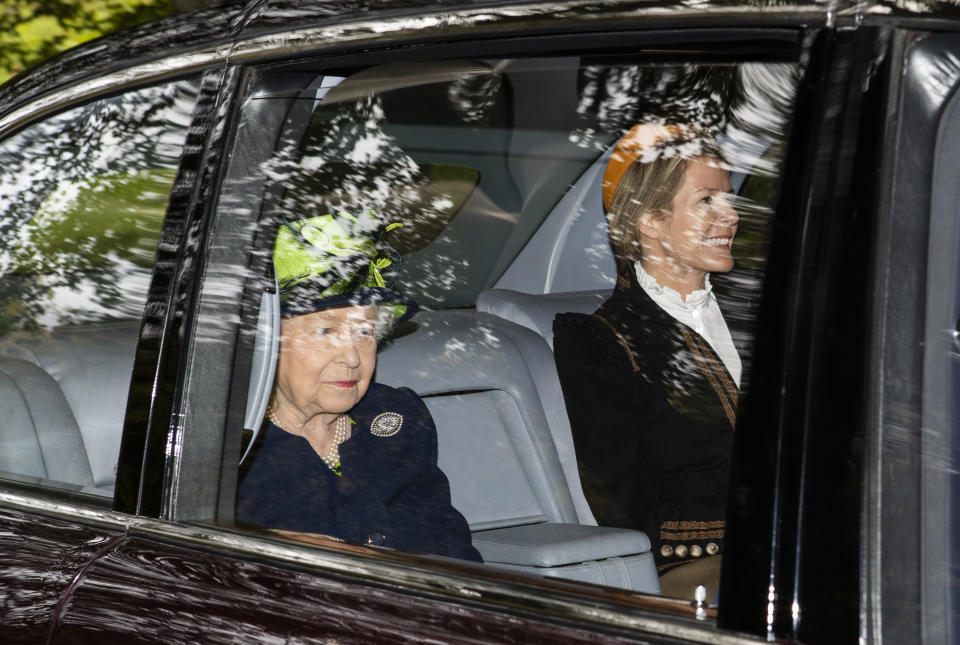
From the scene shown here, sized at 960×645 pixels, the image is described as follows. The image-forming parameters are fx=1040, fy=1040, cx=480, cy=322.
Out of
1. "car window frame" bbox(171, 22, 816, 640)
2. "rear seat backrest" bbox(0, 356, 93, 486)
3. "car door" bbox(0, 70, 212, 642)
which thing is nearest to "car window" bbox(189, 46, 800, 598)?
"car window frame" bbox(171, 22, 816, 640)

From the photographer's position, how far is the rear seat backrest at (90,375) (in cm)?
146

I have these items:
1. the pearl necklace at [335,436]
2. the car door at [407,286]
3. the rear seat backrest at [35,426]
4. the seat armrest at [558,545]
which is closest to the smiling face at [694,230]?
the car door at [407,286]

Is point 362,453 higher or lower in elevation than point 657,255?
lower

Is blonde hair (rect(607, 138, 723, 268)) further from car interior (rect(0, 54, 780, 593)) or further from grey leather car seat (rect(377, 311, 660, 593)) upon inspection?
grey leather car seat (rect(377, 311, 660, 593))

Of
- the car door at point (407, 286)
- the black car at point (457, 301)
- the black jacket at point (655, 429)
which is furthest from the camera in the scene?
the black jacket at point (655, 429)

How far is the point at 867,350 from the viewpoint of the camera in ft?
3.05

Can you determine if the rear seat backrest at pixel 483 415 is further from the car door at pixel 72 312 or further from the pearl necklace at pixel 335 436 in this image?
the car door at pixel 72 312

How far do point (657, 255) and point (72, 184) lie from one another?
0.99 metres

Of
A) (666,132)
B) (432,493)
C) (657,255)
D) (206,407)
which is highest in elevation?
(666,132)

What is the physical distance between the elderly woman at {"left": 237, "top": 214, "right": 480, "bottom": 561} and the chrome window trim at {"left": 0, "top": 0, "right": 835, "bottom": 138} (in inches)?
9.7

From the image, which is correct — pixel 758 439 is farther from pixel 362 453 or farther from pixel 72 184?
pixel 72 184

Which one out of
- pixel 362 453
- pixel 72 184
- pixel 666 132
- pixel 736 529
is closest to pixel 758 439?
pixel 736 529

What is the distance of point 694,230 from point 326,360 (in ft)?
2.14

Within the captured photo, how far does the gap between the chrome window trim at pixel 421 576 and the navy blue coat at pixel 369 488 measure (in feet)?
0.29
